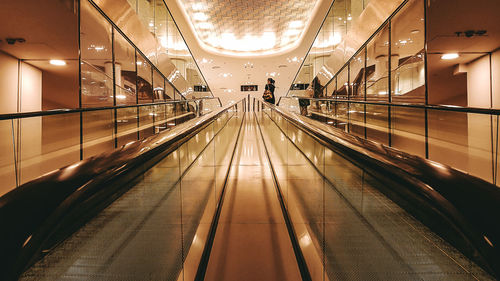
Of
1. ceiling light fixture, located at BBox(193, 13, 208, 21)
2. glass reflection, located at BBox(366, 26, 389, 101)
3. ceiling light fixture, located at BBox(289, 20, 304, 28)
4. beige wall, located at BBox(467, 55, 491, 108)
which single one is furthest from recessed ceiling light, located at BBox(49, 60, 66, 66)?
ceiling light fixture, located at BBox(289, 20, 304, 28)

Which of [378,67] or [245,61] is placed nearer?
[378,67]

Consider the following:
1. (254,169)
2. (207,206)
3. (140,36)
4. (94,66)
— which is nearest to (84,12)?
(94,66)

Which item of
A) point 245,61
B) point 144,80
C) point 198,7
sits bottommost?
point 144,80

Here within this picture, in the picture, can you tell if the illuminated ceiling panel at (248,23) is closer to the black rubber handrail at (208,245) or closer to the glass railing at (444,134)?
the glass railing at (444,134)

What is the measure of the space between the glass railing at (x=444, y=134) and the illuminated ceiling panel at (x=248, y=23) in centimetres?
884

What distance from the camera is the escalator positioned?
2.39ft

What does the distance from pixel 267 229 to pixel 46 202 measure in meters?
1.92

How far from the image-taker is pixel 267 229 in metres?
2.32

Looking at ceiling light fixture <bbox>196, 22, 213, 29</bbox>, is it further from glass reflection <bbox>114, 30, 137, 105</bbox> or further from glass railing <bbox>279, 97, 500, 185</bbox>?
glass railing <bbox>279, 97, 500, 185</bbox>

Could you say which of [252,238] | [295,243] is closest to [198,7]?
[252,238]

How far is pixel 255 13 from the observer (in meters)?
13.3

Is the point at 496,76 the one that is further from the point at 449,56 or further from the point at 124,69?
the point at 124,69

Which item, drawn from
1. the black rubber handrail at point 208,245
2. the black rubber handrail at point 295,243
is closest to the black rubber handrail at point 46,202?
the black rubber handrail at point 208,245

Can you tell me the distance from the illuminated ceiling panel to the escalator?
11.3 meters
